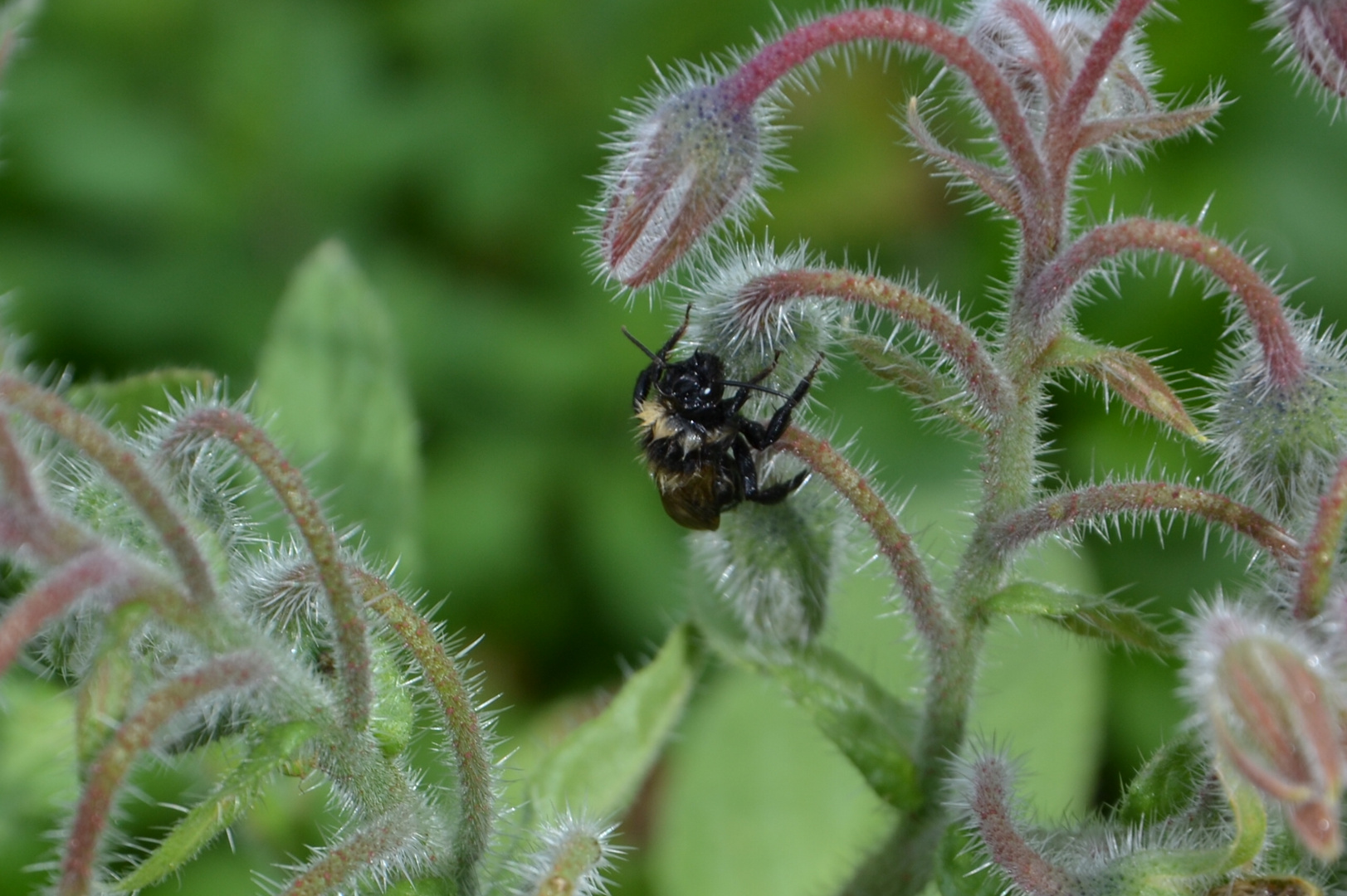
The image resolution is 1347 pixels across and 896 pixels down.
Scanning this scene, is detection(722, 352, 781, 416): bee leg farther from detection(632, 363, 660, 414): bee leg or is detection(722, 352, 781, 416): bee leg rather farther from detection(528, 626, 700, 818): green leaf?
detection(528, 626, 700, 818): green leaf

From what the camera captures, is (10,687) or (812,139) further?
(812,139)

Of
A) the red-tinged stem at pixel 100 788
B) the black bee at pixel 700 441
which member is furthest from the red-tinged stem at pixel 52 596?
the black bee at pixel 700 441

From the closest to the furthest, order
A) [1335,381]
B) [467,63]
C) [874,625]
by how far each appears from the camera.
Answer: [1335,381]
[874,625]
[467,63]

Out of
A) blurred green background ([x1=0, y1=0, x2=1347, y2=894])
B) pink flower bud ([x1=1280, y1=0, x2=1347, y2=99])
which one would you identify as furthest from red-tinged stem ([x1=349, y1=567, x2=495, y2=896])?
blurred green background ([x1=0, y1=0, x2=1347, y2=894])

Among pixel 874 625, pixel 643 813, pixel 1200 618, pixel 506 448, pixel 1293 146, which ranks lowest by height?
pixel 643 813

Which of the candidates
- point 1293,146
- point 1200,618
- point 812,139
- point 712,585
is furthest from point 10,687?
point 1293,146

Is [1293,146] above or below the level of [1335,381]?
above

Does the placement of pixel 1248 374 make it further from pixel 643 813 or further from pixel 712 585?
pixel 643 813

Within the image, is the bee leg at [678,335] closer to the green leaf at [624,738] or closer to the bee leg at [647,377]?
the bee leg at [647,377]
